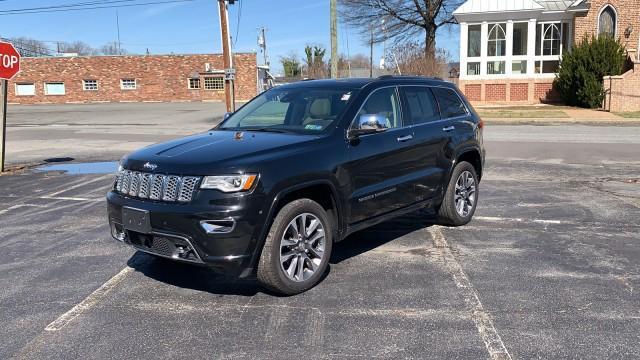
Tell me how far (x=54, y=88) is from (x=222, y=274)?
58968 mm

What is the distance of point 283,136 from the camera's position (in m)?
5.05

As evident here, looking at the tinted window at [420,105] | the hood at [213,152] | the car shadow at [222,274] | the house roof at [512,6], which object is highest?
the house roof at [512,6]

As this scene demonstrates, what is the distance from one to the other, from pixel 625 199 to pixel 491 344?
5.89 metres

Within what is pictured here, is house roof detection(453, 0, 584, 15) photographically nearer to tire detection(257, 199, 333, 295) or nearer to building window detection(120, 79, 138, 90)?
tire detection(257, 199, 333, 295)

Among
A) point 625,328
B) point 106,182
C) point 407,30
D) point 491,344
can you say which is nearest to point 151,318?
point 491,344

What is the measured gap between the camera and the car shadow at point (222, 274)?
4.91 meters

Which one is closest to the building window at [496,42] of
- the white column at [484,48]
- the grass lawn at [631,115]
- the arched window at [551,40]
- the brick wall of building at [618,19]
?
the white column at [484,48]

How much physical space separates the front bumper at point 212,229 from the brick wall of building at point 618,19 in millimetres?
31277

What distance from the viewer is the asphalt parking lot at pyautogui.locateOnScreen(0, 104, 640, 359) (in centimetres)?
381

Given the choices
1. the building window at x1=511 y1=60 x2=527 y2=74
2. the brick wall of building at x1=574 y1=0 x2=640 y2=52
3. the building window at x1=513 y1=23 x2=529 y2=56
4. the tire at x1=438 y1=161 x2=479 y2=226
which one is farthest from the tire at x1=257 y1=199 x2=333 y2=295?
the building window at x1=513 y1=23 x2=529 y2=56

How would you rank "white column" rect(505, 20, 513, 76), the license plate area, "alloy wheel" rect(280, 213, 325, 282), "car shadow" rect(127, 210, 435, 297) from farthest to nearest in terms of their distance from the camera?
"white column" rect(505, 20, 513, 76) → "car shadow" rect(127, 210, 435, 297) → "alloy wheel" rect(280, 213, 325, 282) → the license plate area

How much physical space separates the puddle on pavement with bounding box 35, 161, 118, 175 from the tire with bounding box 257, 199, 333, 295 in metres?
7.91

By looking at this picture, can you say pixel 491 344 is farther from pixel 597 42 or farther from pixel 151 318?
pixel 597 42

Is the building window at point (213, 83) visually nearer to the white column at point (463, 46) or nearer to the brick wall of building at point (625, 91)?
the white column at point (463, 46)
